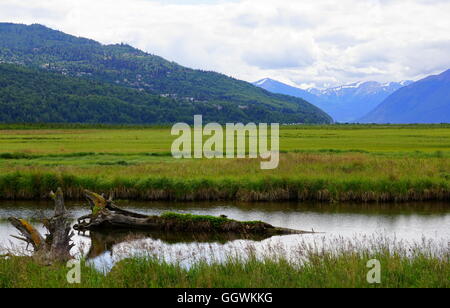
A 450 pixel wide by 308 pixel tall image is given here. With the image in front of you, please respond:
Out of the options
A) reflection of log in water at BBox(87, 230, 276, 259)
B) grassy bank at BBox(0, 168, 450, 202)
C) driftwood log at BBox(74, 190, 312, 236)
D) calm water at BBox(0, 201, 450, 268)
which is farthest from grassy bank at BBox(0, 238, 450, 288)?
grassy bank at BBox(0, 168, 450, 202)

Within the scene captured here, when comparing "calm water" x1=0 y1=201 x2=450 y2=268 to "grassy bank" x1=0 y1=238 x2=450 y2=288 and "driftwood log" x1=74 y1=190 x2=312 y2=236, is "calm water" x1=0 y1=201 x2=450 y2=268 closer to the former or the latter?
"driftwood log" x1=74 y1=190 x2=312 y2=236

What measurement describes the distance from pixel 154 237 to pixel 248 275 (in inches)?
464

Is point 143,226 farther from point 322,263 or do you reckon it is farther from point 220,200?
point 322,263

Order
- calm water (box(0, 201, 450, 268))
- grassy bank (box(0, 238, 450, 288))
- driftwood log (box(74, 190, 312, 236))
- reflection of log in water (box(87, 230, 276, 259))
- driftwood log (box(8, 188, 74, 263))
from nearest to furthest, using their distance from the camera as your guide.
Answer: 1. grassy bank (box(0, 238, 450, 288))
2. driftwood log (box(8, 188, 74, 263))
3. calm water (box(0, 201, 450, 268))
4. reflection of log in water (box(87, 230, 276, 259))
5. driftwood log (box(74, 190, 312, 236))

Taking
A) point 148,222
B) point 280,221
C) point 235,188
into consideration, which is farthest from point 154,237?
point 235,188

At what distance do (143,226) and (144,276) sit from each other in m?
12.5

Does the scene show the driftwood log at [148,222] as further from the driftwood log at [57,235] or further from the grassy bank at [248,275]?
the grassy bank at [248,275]

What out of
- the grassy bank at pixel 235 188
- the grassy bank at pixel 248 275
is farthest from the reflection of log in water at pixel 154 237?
the grassy bank at pixel 235 188

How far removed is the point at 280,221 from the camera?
2817cm

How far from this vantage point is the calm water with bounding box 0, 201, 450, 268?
22.6m

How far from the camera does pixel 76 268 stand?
532 inches

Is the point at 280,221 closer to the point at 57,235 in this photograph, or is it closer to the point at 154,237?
the point at 154,237

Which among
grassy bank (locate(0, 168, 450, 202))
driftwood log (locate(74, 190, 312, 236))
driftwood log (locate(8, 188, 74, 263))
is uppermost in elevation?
grassy bank (locate(0, 168, 450, 202))
